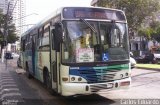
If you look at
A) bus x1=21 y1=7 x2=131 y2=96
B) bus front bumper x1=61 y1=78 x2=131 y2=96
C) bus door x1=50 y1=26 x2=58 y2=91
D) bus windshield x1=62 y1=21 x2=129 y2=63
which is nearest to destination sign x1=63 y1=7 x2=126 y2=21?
bus x1=21 y1=7 x2=131 y2=96

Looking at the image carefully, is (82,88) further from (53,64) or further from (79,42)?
(53,64)

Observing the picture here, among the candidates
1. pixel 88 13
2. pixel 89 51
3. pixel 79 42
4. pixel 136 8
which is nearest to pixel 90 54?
pixel 89 51

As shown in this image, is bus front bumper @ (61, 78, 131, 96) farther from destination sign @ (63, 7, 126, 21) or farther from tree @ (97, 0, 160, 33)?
tree @ (97, 0, 160, 33)

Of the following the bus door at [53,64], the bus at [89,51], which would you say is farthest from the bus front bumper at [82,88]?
the bus door at [53,64]

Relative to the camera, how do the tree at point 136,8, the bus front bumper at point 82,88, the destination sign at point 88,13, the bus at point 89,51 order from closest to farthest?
the bus front bumper at point 82,88, the bus at point 89,51, the destination sign at point 88,13, the tree at point 136,8

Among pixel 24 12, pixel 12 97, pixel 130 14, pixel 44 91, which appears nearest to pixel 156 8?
pixel 130 14

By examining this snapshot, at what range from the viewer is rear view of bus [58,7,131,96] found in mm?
9977

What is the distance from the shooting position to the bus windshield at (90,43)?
10031mm

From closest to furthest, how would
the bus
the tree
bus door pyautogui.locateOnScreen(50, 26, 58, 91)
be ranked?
1. the bus
2. bus door pyautogui.locateOnScreen(50, 26, 58, 91)
3. the tree

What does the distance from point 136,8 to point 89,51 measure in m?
26.6

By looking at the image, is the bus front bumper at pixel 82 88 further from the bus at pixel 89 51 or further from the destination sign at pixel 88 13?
the destination sign at pixel 88 13

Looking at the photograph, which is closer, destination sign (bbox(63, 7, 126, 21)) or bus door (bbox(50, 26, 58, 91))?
destination sign (bbox(63, 7, 126, 21))

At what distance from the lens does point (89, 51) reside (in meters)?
10.1

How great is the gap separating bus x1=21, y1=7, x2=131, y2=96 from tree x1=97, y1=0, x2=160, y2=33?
24.9 metres
